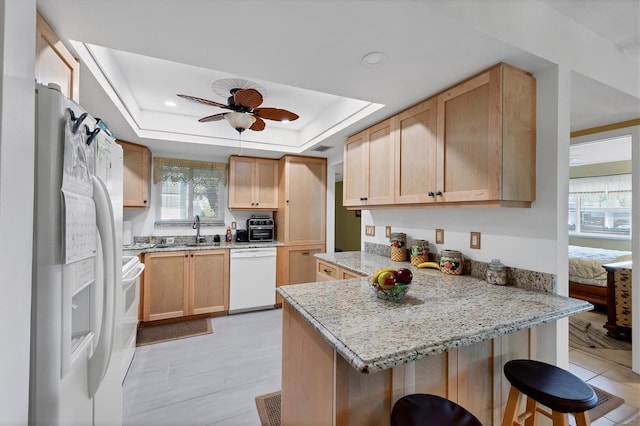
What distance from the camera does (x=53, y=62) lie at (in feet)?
4.29

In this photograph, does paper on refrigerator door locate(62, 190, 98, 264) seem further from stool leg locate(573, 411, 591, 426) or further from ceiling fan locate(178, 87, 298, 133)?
stool leg locate(573, 411, 591, 426)

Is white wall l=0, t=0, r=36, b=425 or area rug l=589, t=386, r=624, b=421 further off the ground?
white wall l=0, t=0, r=36, b=425

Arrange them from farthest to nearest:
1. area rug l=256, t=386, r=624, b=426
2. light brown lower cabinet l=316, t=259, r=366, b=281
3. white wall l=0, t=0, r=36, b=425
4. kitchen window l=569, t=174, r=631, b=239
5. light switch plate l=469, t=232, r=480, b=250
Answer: kitchen window l=569, t=174, r=631, b=239 → light brown lower cabinet l=316, t=259, r=366, b=281 → light switch plate l=469, t=232, r=480, b=250 → area rug l=256, t=386, r=624, b=426 → white wall l=0, t=0, r=36, b=425

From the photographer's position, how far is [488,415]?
149cm

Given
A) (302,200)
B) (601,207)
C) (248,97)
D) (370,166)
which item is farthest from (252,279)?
(601,207)

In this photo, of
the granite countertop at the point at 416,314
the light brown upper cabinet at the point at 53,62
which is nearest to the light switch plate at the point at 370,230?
the granite countertop at the point at 416,314

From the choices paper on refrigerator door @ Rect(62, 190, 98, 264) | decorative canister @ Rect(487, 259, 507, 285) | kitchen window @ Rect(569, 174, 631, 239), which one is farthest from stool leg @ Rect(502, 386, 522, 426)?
kitchen window @ Rect(569, 174, 631, 239)

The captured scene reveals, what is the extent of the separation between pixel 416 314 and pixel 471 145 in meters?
1.14

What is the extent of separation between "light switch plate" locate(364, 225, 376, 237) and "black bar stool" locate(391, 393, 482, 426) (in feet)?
6.92

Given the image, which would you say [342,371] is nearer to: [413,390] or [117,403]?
[413,390]

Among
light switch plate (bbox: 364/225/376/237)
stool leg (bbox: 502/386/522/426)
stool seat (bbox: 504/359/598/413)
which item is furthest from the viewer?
light switch plate (bbox: 364/225/376/237)

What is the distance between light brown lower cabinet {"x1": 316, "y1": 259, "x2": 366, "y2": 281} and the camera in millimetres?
2398

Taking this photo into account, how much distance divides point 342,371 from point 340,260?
5.43 feet

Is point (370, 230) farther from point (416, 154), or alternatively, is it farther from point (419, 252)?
point (416, 154)
